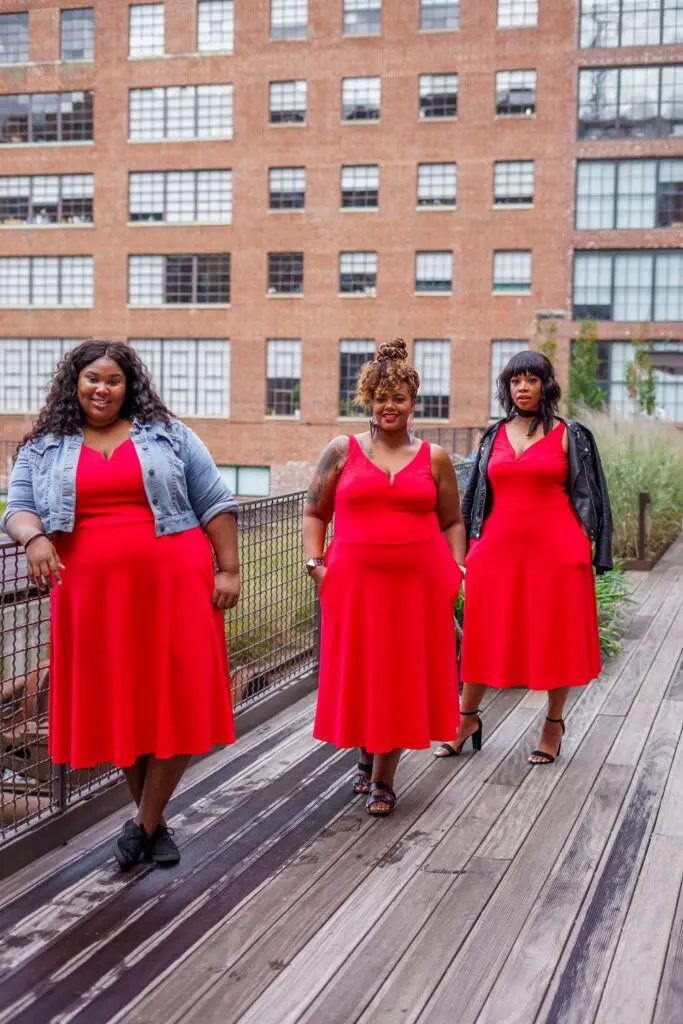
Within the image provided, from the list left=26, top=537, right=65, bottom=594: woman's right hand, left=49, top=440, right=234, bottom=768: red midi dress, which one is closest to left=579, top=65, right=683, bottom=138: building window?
left=49, top=440, right=234, bottom=768: red midi dress

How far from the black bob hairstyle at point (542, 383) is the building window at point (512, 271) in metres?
34.7

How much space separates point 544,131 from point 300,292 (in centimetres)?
974

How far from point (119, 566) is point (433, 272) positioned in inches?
1481

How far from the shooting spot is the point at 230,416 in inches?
1714

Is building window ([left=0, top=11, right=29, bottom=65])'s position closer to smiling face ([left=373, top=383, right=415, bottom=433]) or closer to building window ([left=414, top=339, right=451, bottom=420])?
building window ([left=414, top=339, right=451, bottom=420])

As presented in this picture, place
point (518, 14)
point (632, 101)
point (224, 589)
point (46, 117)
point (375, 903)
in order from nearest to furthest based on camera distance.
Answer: point (375, 903) → point (224, 589) → point (632, 101) → point (518, 14) → point (46, 117)

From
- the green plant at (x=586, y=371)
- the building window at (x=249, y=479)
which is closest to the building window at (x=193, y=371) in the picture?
the building window at (x=249, y=479)

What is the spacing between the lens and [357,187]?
41.5m

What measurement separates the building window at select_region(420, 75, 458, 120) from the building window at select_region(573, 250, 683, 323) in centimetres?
661

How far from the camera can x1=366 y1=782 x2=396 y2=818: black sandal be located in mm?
5504

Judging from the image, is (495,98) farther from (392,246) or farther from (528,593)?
(528,593)

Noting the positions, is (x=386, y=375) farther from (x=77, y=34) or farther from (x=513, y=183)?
(x=77, y=34)

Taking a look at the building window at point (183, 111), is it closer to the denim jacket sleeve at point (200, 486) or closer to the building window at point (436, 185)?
the building window at point (436, 185)

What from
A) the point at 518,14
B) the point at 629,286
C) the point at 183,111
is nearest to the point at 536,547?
the point at 629,286
